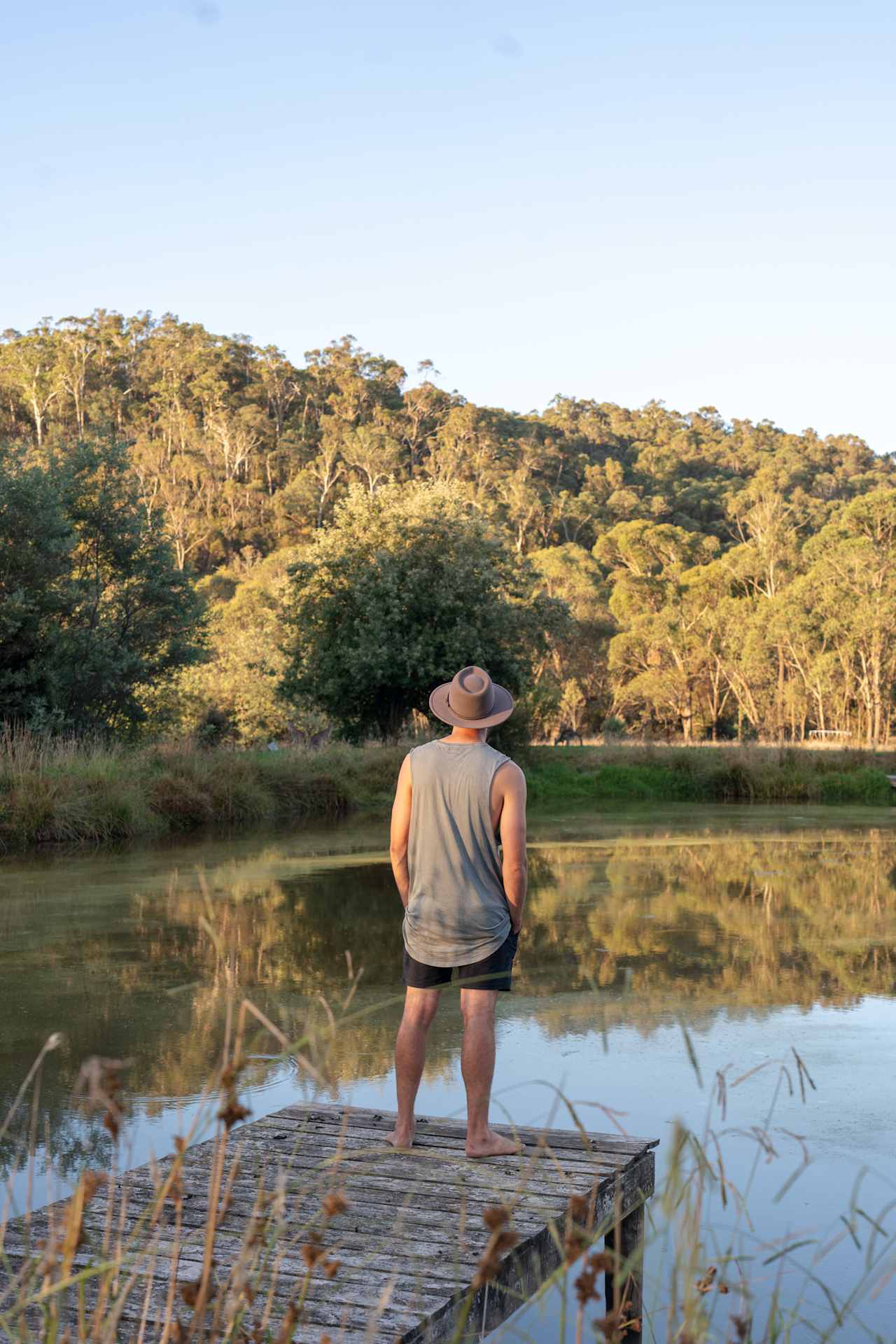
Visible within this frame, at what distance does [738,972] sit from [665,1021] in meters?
1.62

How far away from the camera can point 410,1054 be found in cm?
454

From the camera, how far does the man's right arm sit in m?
4.45

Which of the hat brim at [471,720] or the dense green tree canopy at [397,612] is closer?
the hat brim at [471,720]

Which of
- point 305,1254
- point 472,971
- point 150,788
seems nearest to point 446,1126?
point 472,971

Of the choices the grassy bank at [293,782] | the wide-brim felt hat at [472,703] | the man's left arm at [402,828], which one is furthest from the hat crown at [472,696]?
the grassy bank at [293,782]

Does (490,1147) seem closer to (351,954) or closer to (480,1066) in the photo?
(480,1066)

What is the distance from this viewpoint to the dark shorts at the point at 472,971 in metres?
4.43

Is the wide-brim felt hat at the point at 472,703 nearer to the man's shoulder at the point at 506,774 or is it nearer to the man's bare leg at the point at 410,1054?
the man's shoulder at the point at 506,774

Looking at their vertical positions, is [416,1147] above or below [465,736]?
below

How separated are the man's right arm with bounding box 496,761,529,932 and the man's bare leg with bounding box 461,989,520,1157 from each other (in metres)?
0.29

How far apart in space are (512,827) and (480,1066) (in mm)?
766

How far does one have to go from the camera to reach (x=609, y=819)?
23.4m

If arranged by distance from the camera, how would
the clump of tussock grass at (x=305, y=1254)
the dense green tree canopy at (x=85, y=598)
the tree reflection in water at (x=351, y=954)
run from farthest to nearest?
the dense green tree canopy at (x=85, y=598) < the tree reflection in water at (x=351, y=954) < the clump of tussock grass at (x=305, y=1254)

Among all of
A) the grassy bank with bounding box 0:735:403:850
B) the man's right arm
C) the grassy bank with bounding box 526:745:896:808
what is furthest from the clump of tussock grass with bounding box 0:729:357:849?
the man's right arm
